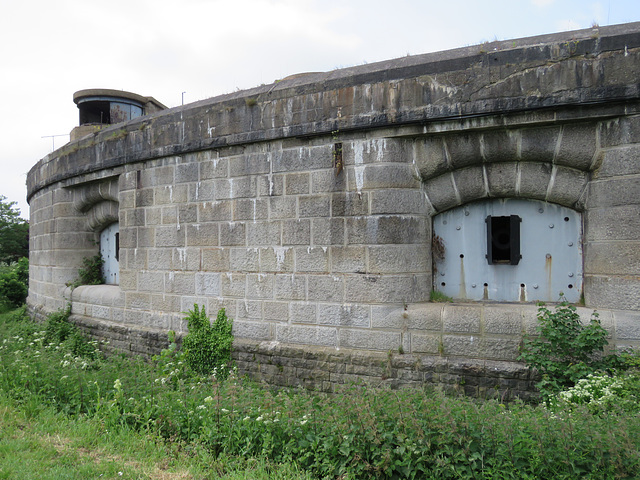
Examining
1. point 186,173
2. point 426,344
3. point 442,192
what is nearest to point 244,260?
point 186,173

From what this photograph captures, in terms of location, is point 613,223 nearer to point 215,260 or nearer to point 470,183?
point 470,183

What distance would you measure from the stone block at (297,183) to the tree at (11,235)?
18874 millimetres

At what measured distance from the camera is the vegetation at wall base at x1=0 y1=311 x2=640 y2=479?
116 inches

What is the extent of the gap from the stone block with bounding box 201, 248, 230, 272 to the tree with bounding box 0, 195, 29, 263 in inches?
691

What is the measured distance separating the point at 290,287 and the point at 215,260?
123cm

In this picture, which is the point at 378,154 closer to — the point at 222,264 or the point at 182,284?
the point at 222,264

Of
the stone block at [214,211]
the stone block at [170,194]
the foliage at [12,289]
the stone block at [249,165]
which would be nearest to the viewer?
the stone block at [249,165]

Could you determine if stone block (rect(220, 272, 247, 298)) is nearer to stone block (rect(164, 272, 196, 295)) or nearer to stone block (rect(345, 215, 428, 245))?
stone block (rect(164, 272, 196, 295))

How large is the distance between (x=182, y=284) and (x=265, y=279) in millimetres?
1454

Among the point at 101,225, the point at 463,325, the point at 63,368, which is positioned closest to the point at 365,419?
the point at 463,325

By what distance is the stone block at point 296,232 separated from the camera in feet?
18.1

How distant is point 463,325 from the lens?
4848 mm

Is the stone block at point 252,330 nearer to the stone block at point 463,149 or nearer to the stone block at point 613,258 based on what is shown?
the stone block at point 463,149

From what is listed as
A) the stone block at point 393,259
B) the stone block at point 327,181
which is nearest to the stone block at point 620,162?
the stone block at point 393,259
